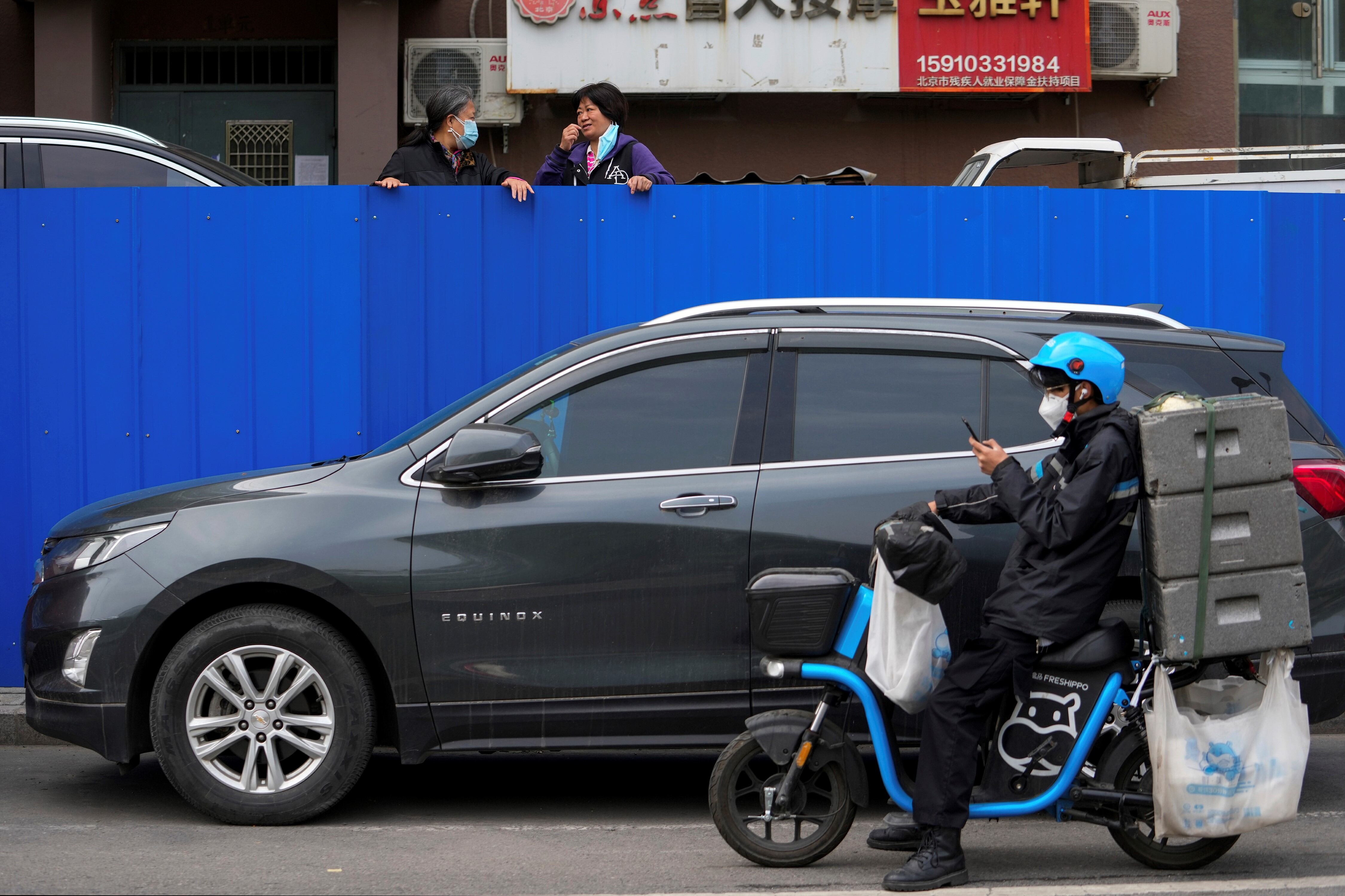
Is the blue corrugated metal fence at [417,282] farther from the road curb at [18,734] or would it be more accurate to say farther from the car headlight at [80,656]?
the car headlight at [80,656]

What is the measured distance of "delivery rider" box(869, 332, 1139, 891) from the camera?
4.33 meters

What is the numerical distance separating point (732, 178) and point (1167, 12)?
14.5 ft

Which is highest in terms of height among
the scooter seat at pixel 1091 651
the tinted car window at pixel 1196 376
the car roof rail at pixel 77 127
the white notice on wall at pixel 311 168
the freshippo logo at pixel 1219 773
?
the white notice on wall at pixel 311 168

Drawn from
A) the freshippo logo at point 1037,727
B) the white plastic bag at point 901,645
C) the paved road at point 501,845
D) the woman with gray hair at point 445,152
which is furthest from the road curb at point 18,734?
the freshippo logo at point 1037,727

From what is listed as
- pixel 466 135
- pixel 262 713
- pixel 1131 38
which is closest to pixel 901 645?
pixel 262 713

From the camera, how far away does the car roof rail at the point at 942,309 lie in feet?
18.1

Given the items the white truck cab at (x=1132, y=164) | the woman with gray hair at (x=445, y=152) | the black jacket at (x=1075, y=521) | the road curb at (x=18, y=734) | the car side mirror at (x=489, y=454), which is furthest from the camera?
the white truck cab at (x=1132, y=164)

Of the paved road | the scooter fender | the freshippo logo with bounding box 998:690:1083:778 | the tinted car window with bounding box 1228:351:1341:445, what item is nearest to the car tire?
the paved road

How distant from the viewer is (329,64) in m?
13.8

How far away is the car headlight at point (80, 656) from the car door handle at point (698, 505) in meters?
2.11

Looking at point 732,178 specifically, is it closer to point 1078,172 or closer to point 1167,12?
point 1078,172

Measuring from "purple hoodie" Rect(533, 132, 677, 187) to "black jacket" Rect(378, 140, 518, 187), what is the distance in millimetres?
256

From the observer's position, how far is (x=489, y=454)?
4977 millimetres

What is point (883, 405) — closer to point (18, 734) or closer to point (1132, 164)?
point (18, 734)
